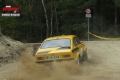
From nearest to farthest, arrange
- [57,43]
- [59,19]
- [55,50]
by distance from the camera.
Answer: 1. [55,50]
2. [57,43]
3. [59,19]

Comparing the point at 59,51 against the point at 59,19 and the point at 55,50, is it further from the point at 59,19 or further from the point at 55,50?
the point at 59,19

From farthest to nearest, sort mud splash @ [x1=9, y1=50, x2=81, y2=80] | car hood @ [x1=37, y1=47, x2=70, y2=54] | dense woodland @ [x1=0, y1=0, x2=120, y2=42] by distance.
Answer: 1. dense woodland @ [x1=0, y1=0, x2=120, y2=42]
2. car hood @ [x1=37, y1=47, x2=70, y2=54]
3. mud splash @ [x1=9, y1=50, x2=81, y2=80]

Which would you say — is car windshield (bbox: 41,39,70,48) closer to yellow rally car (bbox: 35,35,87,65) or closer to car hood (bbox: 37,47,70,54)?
yellow rally car (bbox: 35,35,87,65)

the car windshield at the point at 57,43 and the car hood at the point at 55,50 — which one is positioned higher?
the car windshield at the point at 57,43

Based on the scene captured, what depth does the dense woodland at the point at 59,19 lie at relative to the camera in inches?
1601

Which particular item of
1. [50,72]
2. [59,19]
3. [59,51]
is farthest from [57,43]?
[59,19]


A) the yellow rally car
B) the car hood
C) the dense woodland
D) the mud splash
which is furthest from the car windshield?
the dense woodland

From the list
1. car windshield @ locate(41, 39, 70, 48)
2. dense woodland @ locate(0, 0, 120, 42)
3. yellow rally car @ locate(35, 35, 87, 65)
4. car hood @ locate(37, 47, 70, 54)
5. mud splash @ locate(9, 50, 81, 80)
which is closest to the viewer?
mud splash @ locate(9, 50, 81, 80)

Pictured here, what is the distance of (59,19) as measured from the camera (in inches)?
1847

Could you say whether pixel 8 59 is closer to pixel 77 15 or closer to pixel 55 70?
pixel 55 70

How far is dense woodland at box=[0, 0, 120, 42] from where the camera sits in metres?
40.7

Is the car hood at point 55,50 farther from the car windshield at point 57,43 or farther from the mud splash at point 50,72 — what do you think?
the mud splash at point 50,72

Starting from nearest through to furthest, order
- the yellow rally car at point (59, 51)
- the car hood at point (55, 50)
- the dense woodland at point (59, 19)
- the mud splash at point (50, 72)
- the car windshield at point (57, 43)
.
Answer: the mud splash at point (50, 72) → the yellow rally car at point (59, 51) → the car hood at point (55, 50) → the car windshield at point (57, 43) → the dense woodland at point (59, 19)

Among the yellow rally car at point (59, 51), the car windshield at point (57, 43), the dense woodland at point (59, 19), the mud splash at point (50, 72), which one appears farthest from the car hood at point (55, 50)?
the dense woodland at point (59, 19)
